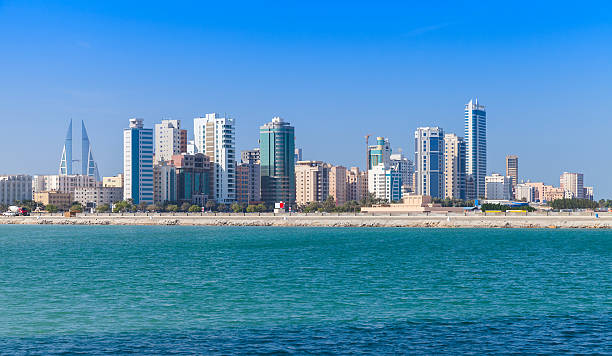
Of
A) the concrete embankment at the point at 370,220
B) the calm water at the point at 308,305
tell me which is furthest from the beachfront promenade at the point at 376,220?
the calm water at the point at 308,305

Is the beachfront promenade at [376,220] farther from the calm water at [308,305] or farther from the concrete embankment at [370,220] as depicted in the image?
the calm water at [308,305]

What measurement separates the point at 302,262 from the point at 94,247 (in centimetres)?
3358

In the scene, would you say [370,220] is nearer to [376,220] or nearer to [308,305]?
[376,220]

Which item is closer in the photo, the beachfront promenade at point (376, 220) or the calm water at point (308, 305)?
the calm water at point (308, 305)

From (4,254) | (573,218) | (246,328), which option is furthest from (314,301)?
(573,218)

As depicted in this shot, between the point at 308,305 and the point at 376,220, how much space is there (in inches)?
4391

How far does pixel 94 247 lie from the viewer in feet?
273

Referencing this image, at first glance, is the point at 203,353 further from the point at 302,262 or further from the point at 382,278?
the point at 302,262

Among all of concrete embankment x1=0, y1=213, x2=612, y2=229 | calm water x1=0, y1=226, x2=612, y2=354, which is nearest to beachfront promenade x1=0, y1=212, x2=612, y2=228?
concrete embankment x1=0, y1=213, x2=612, y2=229

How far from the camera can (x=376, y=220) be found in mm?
145000

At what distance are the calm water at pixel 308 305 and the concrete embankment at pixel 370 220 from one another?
66.3 meters

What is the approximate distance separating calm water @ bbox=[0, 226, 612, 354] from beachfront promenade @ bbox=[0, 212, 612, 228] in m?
66.3

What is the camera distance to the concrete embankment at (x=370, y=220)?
127 metres

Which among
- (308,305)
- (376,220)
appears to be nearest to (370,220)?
(376,220)
